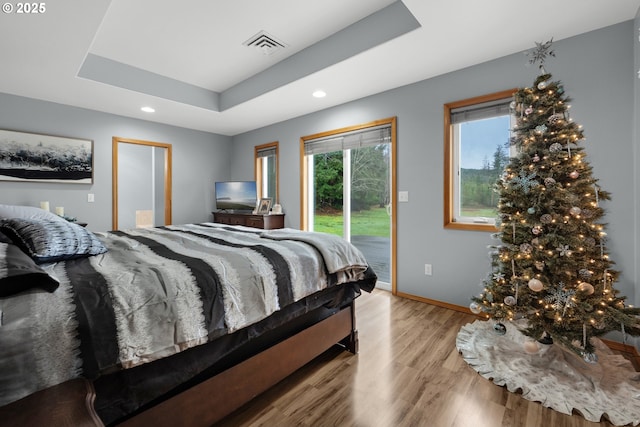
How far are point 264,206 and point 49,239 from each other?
329 centimetres

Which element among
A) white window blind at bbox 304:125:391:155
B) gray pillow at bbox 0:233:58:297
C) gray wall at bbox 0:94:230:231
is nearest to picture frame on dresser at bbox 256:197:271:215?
white window blind at bbox 304:125:391:155

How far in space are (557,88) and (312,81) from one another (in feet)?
6.92

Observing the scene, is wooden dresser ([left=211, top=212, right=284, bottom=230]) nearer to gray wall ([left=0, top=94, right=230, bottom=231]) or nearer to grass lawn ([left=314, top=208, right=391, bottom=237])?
grass lawn ([left=314, top=208, right=391, bottom=237])

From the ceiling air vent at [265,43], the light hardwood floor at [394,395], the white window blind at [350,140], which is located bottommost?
the light hardwood floor at [394,395]

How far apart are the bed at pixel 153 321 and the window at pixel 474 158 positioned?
160cm

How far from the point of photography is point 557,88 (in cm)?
185

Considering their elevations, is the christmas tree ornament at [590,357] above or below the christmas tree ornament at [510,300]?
below

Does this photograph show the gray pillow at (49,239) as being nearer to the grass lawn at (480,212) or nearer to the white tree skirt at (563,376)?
the white tree skirt at (563,376)

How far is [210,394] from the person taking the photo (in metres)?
1.23

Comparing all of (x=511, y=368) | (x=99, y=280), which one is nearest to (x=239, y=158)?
(x=99, y=280)

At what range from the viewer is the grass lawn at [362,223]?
11.7 ft

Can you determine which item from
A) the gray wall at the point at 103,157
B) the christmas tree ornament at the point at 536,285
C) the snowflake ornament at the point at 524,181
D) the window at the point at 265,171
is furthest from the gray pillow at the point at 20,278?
the window at the point at 265,171

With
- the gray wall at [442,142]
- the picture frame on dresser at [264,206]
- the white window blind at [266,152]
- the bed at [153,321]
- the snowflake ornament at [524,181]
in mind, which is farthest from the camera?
the white window blind at [266,152]

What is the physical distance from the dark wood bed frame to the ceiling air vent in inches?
99.6
